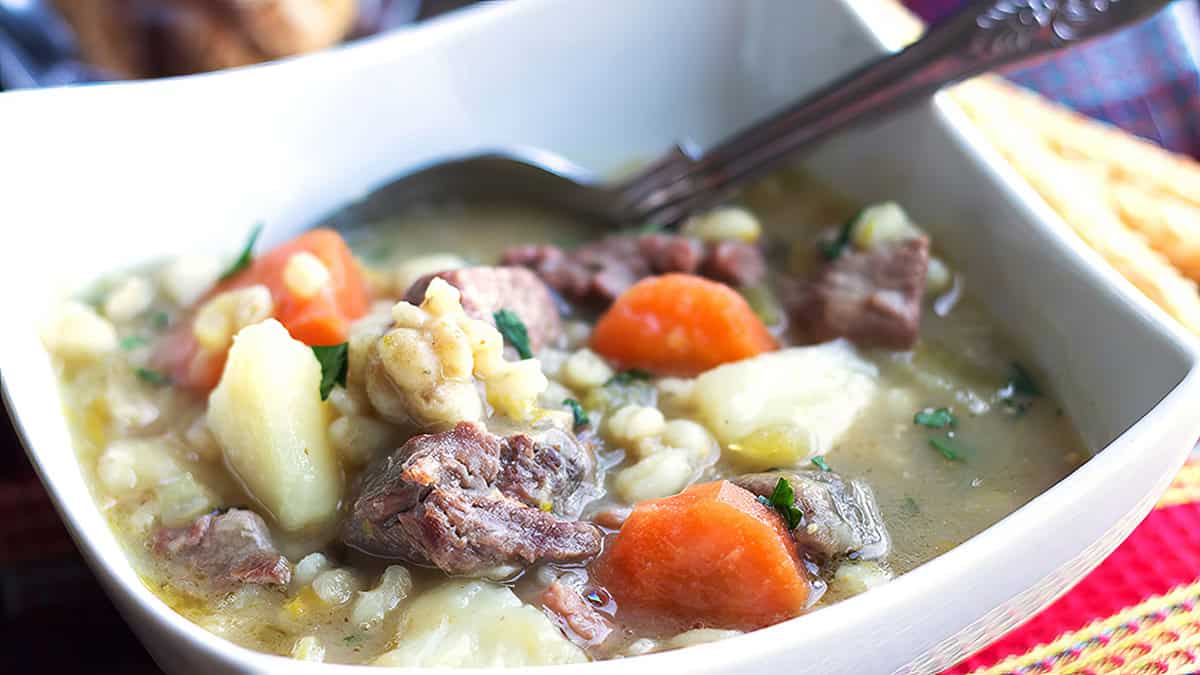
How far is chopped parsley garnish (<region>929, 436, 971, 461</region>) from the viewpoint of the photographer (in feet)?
6.82

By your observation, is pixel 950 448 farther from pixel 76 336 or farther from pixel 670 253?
pixel 76 336

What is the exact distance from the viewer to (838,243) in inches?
97.8

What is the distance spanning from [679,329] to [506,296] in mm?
310

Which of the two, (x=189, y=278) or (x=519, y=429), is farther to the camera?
(x=189, y=278)

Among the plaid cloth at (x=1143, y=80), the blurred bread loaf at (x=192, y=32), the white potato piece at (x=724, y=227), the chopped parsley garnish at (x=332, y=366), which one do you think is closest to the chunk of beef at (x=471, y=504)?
the chopped parsley garnish at (x=332, y=366)

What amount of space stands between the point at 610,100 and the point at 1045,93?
4.21ft

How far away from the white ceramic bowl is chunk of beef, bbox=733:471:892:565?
8.0 inches

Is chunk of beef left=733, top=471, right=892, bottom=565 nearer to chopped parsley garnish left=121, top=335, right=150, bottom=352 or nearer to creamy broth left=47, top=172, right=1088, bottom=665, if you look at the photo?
creamy broth left=47, top=172, right=1088, bottom=665

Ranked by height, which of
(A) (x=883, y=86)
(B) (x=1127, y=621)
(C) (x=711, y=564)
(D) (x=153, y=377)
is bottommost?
(B) (x=1127, y=621)

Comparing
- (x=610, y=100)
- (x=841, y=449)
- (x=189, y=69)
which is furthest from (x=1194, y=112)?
(x=189, y=69)

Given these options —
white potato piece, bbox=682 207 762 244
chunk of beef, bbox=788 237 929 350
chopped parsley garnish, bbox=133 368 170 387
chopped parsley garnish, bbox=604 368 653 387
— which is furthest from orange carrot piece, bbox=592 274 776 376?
chopped parsley garnish, bbox=133 368 170 387

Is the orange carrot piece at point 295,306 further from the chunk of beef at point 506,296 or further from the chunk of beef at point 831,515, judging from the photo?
the chunk of beef at point 831,515

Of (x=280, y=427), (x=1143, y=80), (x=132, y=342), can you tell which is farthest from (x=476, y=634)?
(x=1143, y=80)

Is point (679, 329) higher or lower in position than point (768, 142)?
lower
